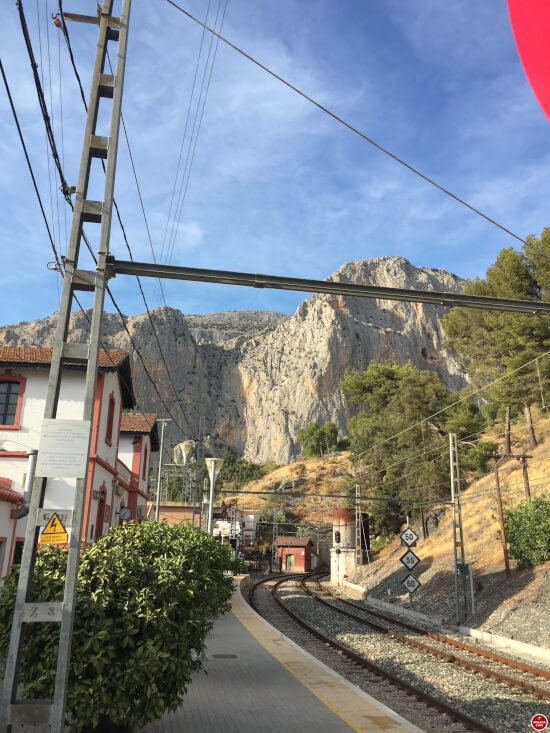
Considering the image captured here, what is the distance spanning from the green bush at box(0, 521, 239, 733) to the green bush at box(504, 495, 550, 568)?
21.1m

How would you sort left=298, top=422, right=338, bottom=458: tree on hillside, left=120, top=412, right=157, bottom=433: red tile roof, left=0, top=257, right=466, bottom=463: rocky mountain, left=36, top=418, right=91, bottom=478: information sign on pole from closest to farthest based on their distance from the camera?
1. left=36, top=418, right=91, bottom=478: information sign on pole
2. left=120, top=412, right=157, bottom=433: red tile roof
3. left=298, top=422, right=338, bottom=458: tree on hillside
4. left=0, top=257, right=466, bottom=463: rocky mountain

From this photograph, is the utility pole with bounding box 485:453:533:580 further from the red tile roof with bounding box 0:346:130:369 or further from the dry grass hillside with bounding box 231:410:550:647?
the red tile roof with bounding box 0:346:130:369

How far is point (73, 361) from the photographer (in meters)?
7.61

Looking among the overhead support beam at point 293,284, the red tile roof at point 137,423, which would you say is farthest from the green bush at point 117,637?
the red tile roof at point 137,423

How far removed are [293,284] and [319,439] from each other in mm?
117451

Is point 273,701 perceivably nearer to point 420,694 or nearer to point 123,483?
point 420,694

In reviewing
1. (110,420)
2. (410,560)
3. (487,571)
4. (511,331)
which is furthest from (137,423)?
(511,331)

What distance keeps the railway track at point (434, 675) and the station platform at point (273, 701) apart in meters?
1.64

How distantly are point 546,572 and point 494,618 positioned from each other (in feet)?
11.7

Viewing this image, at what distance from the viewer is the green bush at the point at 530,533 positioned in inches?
933

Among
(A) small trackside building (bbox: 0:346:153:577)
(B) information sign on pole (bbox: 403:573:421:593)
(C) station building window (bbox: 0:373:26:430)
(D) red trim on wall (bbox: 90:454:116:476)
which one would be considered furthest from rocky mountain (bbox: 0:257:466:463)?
(C) station building window (bbox: 0:373:26:430)

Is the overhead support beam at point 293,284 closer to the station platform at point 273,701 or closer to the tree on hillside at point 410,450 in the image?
the station platform at point 273,701

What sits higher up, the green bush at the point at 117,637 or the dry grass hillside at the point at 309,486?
the dry grass hillside at the point at 309,486

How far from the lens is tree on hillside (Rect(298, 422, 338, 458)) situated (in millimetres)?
123188
